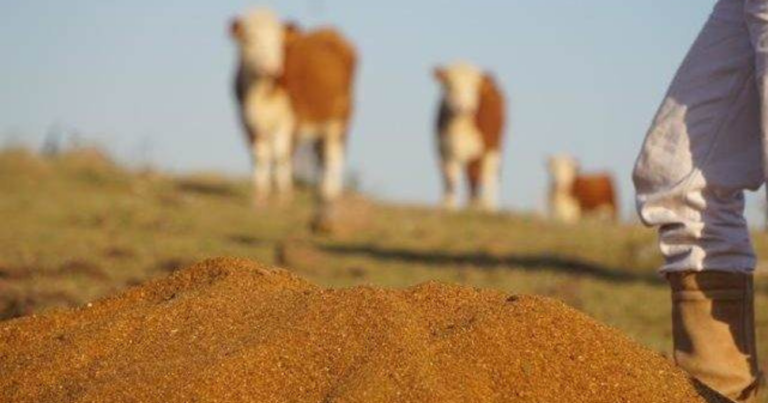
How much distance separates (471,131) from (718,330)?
2045 centimetres

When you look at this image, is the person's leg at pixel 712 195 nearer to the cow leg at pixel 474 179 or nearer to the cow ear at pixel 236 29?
the cow ear at pixel 236 29

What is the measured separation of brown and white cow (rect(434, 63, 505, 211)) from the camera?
25.2 m

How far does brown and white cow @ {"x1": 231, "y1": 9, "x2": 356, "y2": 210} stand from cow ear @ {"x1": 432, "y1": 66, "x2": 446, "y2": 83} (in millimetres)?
3228

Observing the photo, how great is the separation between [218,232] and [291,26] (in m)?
8.56

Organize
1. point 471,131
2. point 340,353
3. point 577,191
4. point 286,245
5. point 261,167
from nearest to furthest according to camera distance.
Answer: point 340,353 → point 286,245 → point 261,167 → point 471,131 → point 577,191

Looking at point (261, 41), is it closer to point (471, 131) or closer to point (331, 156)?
point (331, 156)

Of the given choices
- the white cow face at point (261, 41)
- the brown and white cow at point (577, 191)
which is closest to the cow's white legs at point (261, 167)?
the white cow face at point (261, 41)

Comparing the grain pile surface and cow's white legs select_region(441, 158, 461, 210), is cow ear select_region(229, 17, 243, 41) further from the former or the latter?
the grain pile surface

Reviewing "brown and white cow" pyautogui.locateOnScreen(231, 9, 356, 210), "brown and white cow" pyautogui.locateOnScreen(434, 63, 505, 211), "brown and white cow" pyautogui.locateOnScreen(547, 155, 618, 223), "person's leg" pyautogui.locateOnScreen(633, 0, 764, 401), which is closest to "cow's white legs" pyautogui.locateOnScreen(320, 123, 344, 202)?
"brown and white cow" pyautogui.locateOnScreen(231, 9, 356, 210)

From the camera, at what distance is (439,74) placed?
88.1 feet

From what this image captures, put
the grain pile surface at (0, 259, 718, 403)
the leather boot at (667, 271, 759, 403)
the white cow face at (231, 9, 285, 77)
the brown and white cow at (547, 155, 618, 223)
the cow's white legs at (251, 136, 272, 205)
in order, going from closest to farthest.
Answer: the grain pile surface at (0, 259, 718, 403) → the leather boot at (667, 271, 759, 403) → the cow's white legs at (251, 136, 272, 205) → the white cow face at (231, 9, 285, 77) → the brown and white cow at (547, 155, 618, 223)

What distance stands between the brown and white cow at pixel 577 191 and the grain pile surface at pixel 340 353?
2859 centimetres

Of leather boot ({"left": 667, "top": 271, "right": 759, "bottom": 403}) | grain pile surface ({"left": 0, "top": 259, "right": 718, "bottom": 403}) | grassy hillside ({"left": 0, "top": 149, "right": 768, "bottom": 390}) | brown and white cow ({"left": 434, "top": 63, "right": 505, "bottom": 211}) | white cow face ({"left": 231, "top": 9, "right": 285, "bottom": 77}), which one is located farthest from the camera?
brown and white cow ({"left": 434, "top": 63, "right": 505, "bottom": 211})

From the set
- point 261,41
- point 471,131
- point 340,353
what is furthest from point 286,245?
point 471,131
